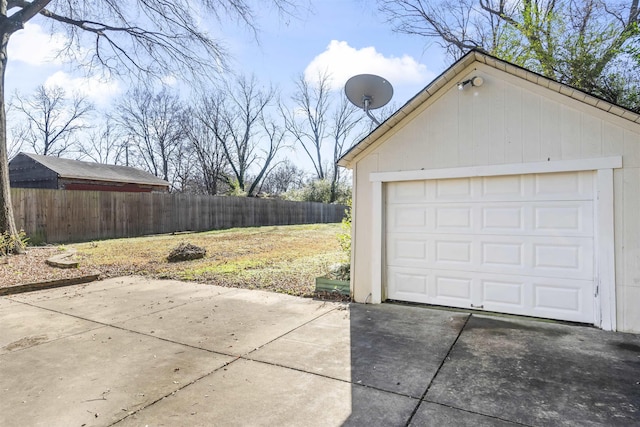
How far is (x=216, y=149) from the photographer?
33969 millimetres

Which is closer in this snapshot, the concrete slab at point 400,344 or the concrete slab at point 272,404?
the concrete slab at point 272,404

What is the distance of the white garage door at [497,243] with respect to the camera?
4602mm

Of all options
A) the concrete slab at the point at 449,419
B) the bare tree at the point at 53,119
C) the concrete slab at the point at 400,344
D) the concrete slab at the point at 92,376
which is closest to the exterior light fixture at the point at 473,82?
the concrete slab at the point at 400,344

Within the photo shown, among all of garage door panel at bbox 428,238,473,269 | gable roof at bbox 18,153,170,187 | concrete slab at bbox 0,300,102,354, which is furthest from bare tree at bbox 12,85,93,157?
garage door panel at bbox 428,238,473,269

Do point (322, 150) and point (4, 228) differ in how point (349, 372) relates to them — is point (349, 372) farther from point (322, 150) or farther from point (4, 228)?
point (322, 150)

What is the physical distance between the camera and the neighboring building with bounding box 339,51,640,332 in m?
4.33

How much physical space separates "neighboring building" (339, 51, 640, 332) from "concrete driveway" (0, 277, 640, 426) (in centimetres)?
45

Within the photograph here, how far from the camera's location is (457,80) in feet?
17.1

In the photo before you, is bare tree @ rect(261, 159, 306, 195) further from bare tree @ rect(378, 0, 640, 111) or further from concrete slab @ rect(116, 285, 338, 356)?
concrete slab @ rect(116, 285, 338, 356)

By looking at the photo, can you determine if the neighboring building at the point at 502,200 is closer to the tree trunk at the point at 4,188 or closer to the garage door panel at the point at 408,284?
the garage door panel at the point at 408,284

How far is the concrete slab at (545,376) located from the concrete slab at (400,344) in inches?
5.9

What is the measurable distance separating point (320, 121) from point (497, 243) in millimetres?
34086

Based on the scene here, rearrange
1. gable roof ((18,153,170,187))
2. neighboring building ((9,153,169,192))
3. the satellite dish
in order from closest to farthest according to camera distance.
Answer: the satellite dish
neighboring building ((9,153,169,192))
gable roof ((18,153,170,187))

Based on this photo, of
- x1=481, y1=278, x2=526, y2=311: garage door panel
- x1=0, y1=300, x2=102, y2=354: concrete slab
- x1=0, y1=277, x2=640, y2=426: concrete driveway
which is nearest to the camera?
x1=0, y1=277, x2=640, y2=426: concrete driveway
